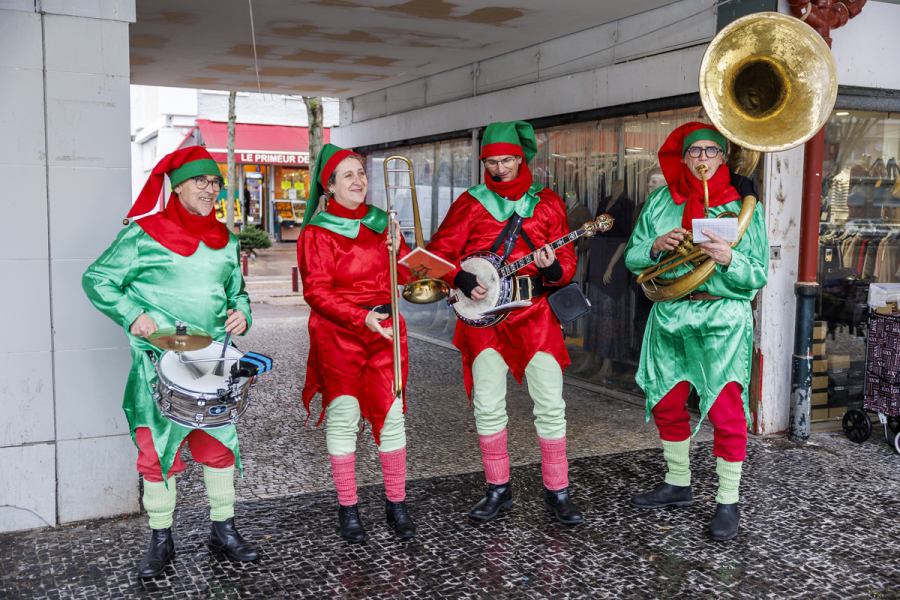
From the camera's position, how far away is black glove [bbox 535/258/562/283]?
4094 mm

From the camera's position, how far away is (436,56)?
8703 millimetres

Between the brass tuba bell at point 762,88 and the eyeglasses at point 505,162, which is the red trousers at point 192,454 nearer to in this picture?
the eyeglasses at point 505,162

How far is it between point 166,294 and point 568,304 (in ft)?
6.40

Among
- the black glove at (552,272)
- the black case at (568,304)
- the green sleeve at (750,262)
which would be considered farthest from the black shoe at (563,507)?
the green sleeve at (750,262)

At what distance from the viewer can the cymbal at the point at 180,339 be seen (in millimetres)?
3219

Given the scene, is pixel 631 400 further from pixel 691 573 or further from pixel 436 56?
pixel 436 56

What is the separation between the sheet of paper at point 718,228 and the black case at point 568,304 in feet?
2.11

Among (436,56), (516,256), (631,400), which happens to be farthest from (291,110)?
(516,256)

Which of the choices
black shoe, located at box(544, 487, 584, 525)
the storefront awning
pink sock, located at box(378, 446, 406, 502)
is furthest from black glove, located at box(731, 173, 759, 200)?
the storefront awning

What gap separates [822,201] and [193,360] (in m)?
4.85

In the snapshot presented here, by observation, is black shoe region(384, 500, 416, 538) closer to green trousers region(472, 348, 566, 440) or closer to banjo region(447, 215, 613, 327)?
green trousers region(472, 348, 566, 440)

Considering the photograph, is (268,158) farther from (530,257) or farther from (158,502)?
(158,502)

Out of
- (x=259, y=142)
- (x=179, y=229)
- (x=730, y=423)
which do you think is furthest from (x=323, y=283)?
(x=259, y=142)

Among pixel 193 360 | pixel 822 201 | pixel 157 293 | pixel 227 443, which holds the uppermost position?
pixel 822 201
